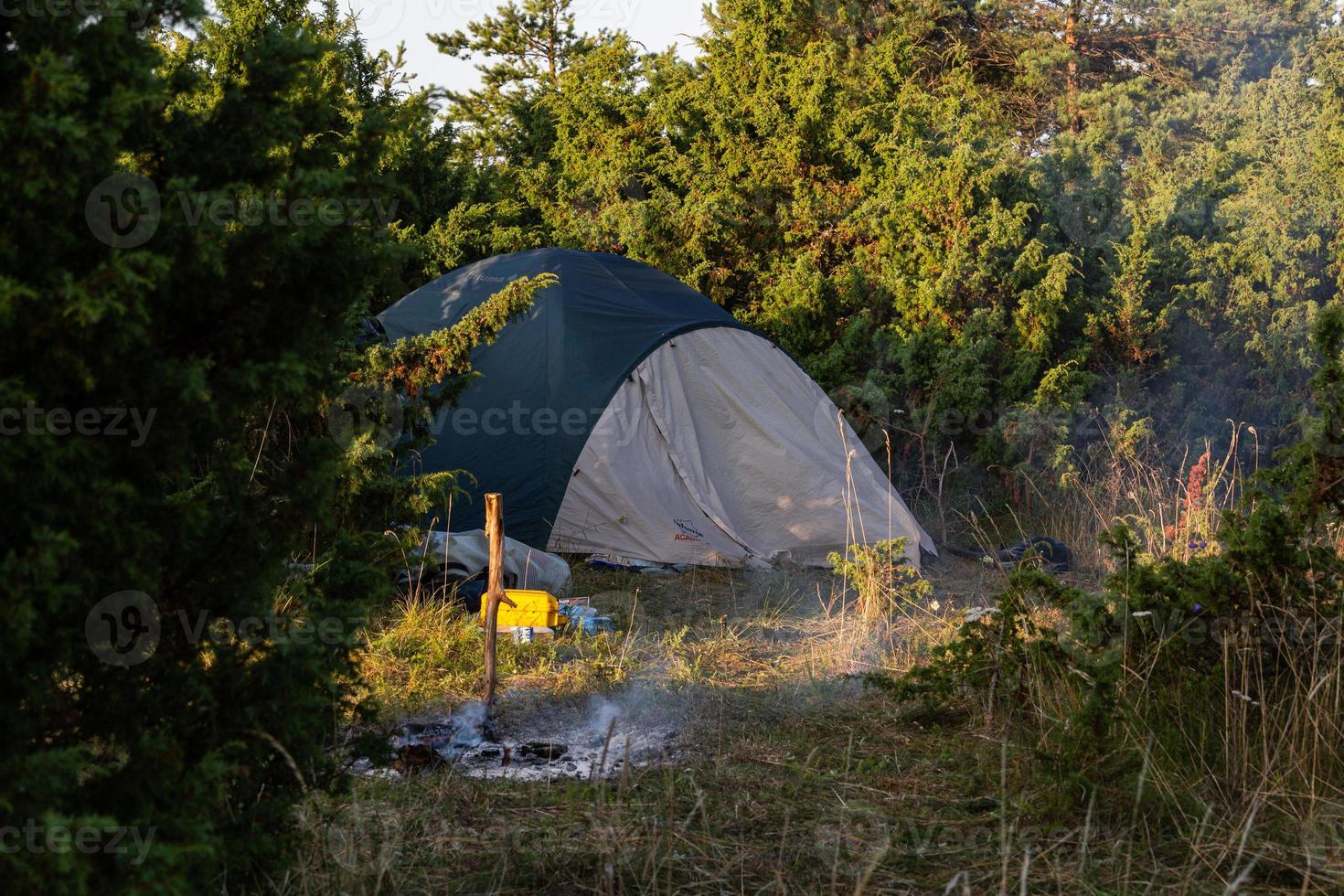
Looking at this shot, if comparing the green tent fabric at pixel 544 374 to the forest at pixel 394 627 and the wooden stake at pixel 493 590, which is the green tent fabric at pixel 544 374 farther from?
the wooden stake at pixel 493 590

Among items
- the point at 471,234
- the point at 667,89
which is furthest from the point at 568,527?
the point at 667,89

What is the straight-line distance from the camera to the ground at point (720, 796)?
2635 millimetres

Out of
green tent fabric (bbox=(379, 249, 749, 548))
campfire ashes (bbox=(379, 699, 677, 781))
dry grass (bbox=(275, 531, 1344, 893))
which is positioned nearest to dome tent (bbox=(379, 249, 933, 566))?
green tent fabric (bbox=(379, 249, 749, 548))

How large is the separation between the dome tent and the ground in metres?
1.74

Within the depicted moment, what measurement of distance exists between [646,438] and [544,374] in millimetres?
785

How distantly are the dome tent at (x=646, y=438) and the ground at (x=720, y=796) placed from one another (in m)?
1.74

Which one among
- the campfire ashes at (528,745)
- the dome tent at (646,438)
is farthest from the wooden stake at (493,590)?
the dome tent at (646,438)

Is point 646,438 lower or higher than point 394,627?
higher

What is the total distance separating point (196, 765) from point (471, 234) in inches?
340

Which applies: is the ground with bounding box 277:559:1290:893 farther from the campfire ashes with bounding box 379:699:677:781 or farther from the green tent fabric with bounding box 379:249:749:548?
the green tent fabric with bounding box 379:249:749:548

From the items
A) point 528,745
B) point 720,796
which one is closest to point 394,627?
point 528,745

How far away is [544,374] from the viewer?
7305mm

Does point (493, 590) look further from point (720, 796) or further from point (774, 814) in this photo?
point (774, 814)

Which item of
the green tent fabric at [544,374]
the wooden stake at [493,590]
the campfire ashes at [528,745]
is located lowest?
the campfire ashes at [528,745]
